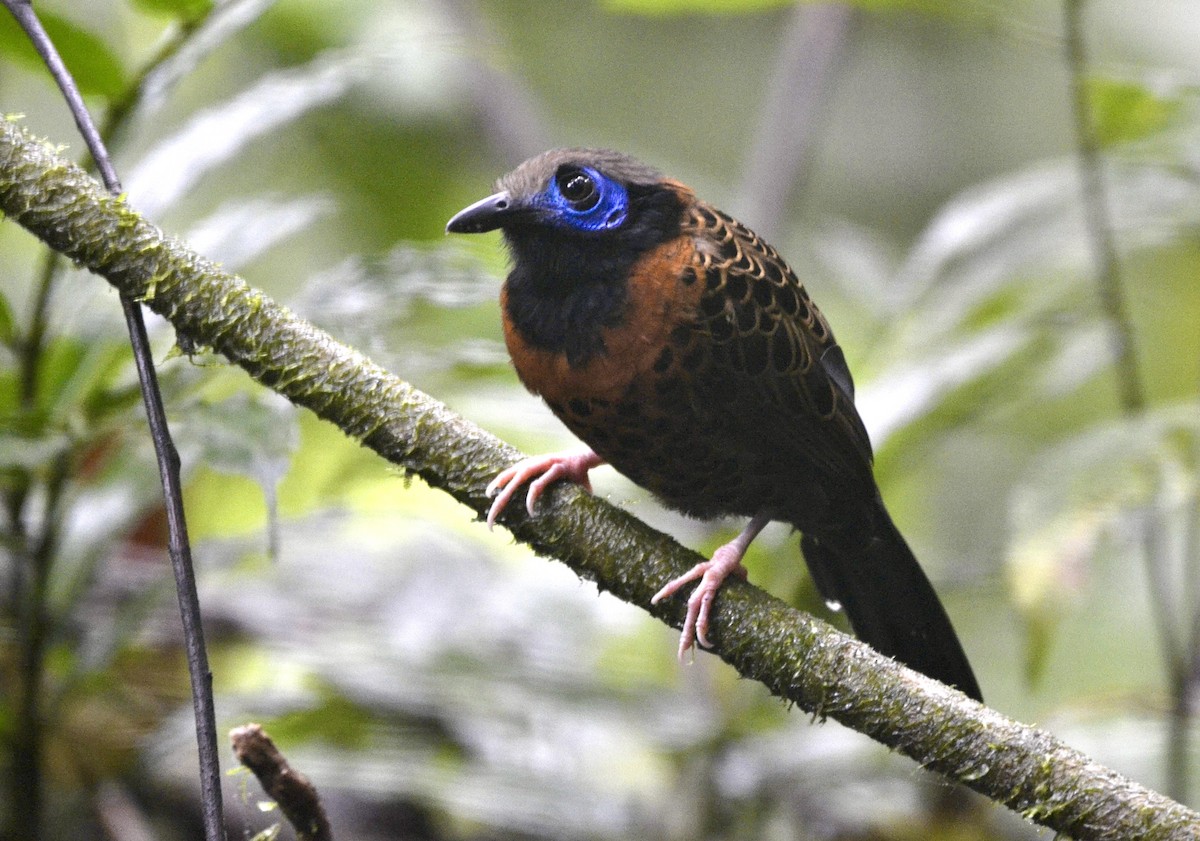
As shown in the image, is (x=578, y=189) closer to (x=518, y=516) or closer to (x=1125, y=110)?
(x=518, y=516)

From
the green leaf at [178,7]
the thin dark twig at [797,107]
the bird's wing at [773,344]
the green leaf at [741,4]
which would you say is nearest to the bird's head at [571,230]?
Result: the bird's wing at [773,344]

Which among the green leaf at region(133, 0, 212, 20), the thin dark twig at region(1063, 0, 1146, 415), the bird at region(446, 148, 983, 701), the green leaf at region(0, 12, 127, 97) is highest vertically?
the thin dark twig at region(1063, 0, 1146, 415)

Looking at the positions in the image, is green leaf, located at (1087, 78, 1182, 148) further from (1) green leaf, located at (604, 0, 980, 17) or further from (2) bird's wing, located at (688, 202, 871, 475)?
(2) bird's wing, located at (688, 202, 871, 475)

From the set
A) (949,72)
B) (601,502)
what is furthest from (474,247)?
(949,72)

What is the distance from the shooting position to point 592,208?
206 cm

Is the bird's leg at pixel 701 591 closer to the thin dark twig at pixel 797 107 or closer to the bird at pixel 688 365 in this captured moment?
the bird at pixel 688 365

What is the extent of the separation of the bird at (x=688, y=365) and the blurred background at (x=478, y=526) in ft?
0.74

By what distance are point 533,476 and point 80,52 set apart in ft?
3.66

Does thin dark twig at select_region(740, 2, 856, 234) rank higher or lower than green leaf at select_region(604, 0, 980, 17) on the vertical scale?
higher

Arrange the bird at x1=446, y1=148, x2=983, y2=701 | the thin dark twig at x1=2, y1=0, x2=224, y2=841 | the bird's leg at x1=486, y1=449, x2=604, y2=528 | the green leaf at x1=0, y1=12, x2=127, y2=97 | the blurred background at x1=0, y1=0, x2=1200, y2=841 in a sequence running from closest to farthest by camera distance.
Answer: the thin dark twig at x1=2, y1=0, x2=224, y2=841, the bird's leg at x1=486, y1=449, x2=604, y2=528, the bird at x1=446, y1=148, x2=983, y2=701, the green leaf at x1=0, y1=12, x2=127, y2=97, the blurred background at x1=0, y1=0, x2=1200, y2=841

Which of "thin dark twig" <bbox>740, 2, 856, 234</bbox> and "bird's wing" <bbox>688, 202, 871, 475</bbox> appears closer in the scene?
A: "bird's wing" <bbox>688, 202, 871, 475</bbox>

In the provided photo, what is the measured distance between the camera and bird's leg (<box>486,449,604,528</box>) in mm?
1698

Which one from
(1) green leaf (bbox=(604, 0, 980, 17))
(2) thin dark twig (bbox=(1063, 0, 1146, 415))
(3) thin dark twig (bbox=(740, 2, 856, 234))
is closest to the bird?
(1) green leaf (bbox=(604, 0, 980, 17))

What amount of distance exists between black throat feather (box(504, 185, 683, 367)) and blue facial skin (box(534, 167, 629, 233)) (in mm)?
13
